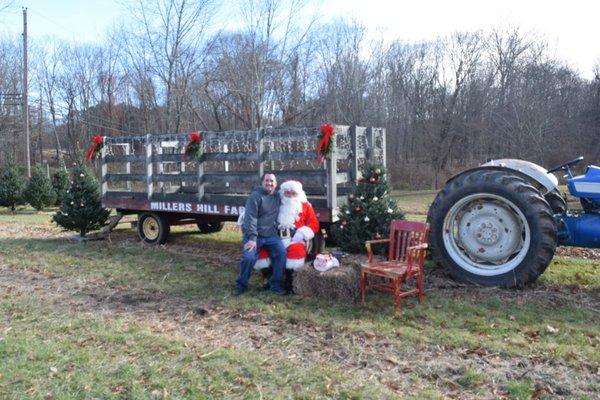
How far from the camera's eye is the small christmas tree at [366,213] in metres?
7.16

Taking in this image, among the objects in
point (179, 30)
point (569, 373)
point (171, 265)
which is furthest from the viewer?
point (179, 30)

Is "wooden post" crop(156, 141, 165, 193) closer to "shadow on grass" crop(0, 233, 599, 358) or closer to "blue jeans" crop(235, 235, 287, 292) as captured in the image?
"shadow on grass" crop(0, 233, 599, 358)

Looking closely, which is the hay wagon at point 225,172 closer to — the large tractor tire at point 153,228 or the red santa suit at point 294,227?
the large tractor tire at point 153,228

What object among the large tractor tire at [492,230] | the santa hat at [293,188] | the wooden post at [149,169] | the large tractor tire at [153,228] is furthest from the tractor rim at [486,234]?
the wooden post at [149,169]

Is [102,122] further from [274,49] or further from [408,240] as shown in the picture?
[408,240]

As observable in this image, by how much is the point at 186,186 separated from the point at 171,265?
10.1ft

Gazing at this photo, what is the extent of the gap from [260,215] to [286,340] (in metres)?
2.18

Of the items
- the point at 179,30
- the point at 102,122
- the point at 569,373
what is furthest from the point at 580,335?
the point at 102,122

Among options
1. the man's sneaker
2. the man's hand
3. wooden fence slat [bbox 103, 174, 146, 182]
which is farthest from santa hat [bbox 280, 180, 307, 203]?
wooden fence slat [bbox 103, 174, 146, 182]

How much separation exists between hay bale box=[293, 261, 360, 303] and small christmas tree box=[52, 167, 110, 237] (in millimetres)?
6307

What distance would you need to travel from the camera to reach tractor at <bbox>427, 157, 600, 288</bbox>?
18.6 feet

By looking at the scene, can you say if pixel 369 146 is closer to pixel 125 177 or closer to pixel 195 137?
pixel 195 137

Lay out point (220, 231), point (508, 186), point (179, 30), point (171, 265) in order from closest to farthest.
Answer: point (508, 186)
point (171, 265)
point (220, 231)
point (179, 30)

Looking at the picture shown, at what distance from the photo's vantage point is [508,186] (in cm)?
584
